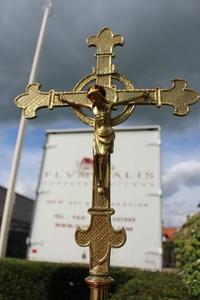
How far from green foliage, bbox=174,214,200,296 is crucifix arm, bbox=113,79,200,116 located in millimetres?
2594

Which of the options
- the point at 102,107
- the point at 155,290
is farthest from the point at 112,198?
the point at 102,107

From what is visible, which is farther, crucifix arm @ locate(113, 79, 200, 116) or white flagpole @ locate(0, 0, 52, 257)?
white flagpole @ locate(0, 0, 52, 257)

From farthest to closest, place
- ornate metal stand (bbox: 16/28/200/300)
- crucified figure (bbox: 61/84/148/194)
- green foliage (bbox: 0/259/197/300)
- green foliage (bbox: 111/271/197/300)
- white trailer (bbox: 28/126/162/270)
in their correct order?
white trailer (bbox: 28/126/162/270)
green foliage (bbox: 0/259/197/300)
green foliage (bbox: 111/271/197/300)
crucified figure (bbox: 61/84/148/194)
ornate metal stand (bbox: 16/28/200/300)

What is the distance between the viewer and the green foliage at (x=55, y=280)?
6.23m

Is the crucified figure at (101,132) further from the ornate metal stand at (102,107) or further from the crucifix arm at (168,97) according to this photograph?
the crucifix arm at (168,97)

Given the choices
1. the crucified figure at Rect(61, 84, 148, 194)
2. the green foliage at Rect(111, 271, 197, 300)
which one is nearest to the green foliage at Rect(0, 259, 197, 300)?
the green foliage at Rect(111, 271, 197, 300)

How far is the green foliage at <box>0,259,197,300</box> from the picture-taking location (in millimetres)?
6234

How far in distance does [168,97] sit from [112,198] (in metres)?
4.07

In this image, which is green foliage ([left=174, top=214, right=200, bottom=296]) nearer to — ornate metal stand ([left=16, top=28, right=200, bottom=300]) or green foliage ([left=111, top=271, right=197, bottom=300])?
green foliage ([left=111, top=271, right=197, bottom=300])

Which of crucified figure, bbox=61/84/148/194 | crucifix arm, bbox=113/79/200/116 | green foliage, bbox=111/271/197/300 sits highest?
crucifix arm, bbox=113/79/200/116

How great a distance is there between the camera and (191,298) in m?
5.46

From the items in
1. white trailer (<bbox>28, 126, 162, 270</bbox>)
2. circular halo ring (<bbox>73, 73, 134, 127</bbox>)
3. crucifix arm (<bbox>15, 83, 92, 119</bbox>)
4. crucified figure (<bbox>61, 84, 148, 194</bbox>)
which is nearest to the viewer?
crucified figure (<bbox>61, 84, 148, 194</bbox>)

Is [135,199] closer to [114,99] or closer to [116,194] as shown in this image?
[116,194]

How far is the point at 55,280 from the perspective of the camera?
803 cm
